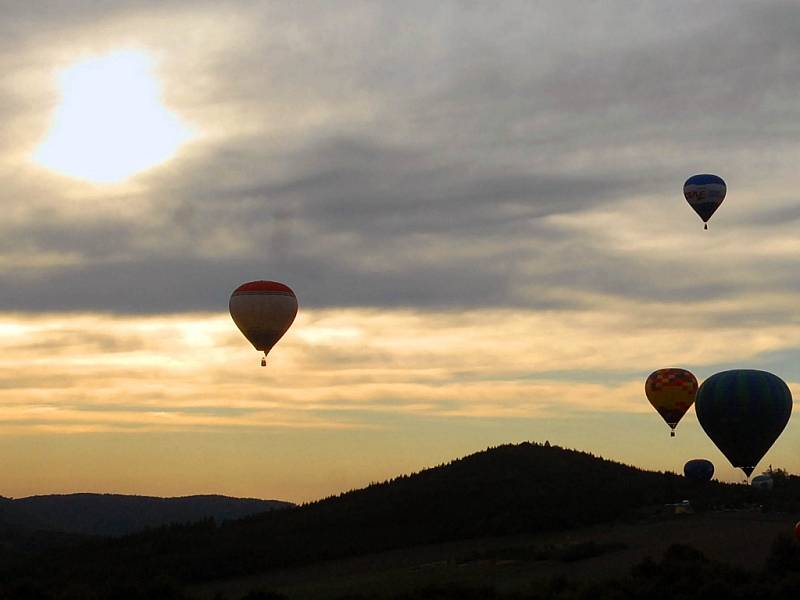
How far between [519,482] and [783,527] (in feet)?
112

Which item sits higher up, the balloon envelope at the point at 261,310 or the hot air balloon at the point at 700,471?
the balloon envelope at the point at 261,310

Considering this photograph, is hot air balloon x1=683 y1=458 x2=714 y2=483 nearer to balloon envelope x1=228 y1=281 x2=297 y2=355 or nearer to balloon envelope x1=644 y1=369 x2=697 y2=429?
balloon envelope x1=644 y1=369 x2=697 y2=429

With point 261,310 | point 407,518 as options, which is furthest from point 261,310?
point 407,518

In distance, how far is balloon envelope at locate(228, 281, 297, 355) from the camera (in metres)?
91.1

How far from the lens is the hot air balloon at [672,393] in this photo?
97062 mm

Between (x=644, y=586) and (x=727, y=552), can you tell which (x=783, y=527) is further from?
(x=644, y=586)

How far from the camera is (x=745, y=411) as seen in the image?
8588 centimetres

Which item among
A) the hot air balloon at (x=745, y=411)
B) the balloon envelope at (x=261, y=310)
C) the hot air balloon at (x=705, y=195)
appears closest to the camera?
the hot air balloon at (x=745, y=411)

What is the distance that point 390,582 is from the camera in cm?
6888

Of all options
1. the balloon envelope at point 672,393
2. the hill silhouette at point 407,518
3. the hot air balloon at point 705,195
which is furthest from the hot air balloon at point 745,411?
the hot air balloon at point 705,195

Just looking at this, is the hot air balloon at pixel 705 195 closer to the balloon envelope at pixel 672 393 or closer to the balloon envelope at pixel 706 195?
the balloon envelope at pixel 706 195

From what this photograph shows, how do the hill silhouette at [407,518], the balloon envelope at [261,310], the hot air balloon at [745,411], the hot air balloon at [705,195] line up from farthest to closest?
1. the hot air balloon at [705,195]
2. the balloon envelope at [261,310]
3. the hill silhouette at [407,518]
4. the hot air balloon at [745,411]

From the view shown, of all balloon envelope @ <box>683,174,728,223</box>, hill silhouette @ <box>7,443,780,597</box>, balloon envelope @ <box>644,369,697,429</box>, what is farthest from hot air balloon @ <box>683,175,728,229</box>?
hill silhouette @ <box>7,443,780,597</box>

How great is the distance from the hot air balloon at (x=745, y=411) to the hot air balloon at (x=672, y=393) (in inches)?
340
